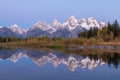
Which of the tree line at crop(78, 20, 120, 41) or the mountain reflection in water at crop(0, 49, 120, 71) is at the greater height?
the tree line at crop(78, 20, 120, 41)

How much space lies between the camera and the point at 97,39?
139 metres

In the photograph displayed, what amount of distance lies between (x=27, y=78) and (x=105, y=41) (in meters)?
116

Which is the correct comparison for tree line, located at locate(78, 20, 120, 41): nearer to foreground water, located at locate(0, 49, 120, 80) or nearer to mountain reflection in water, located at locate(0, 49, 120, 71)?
mountain reflection in water, located at locate(0, 49, 120, 71)

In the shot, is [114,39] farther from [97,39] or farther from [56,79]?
[56,79]

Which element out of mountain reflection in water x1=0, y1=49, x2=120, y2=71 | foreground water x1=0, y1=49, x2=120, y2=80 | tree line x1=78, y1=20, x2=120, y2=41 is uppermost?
tree line x1=78, y1=20, x2=120, y2=41

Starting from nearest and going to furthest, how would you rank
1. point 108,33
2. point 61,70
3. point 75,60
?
point 61,70 → point 75,60 → point 108,33

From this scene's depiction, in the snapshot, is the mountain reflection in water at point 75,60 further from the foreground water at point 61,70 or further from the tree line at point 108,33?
the tree line at point 108,33

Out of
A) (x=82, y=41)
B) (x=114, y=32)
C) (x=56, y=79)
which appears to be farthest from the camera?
(x=114, y=32)

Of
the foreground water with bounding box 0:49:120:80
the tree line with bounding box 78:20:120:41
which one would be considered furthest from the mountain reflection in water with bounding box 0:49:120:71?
the tree line with bounding box 78:20:120:41

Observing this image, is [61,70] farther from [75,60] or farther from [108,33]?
[108,33]

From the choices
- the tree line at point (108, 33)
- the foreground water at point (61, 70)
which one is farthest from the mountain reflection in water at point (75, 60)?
the tree line at point (108, 33)

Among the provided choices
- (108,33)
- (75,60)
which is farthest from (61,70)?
(108,33)

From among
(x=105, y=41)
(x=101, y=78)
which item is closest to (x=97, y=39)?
(x=105, y=41)

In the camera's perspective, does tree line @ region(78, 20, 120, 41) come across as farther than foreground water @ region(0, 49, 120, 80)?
Yes
